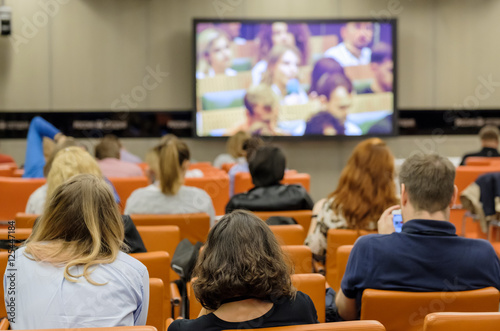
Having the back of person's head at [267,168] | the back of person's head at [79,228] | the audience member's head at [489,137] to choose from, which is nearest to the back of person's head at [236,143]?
the back of person's head at [267,168]

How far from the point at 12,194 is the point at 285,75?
5.90 m

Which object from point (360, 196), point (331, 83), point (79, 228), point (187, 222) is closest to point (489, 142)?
point (331, 83)

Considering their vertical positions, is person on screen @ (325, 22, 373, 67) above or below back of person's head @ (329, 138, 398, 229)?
above

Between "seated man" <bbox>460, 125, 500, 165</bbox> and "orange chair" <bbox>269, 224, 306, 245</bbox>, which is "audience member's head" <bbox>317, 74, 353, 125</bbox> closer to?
"seated man" <bbox>460, 125, 500, 165</bbox>

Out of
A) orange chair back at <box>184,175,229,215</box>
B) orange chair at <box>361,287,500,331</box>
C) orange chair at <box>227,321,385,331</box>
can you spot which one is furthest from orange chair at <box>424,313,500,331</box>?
orange chair back at <box>184,175,229,215</box>

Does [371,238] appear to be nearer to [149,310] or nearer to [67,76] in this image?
[149,310]

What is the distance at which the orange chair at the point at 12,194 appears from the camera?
17.6 feet

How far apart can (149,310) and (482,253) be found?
1331 mm

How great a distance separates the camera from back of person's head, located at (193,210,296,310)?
5.91 feet

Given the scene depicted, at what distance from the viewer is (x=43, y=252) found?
206cm

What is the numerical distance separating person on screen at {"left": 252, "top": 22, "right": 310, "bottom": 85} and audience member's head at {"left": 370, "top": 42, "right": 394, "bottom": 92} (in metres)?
1.19

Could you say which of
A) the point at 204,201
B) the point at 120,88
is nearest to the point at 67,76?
the point at 120,88

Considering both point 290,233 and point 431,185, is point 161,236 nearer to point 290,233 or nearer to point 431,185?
point 290,233

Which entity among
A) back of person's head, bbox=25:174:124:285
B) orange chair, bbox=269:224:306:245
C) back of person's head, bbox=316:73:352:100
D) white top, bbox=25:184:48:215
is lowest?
orange chair, bbox=269:224:306:245
